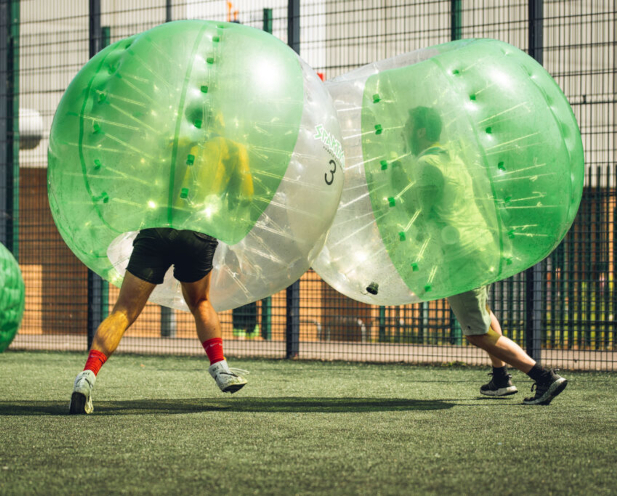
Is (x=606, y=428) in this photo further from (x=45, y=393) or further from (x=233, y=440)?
(x=45, y=393)

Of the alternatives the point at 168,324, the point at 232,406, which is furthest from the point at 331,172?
the point at 168,324

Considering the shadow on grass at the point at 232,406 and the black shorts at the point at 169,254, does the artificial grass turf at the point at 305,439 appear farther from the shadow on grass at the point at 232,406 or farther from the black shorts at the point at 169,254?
the black shorts at the point at 169,254

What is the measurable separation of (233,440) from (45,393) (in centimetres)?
223

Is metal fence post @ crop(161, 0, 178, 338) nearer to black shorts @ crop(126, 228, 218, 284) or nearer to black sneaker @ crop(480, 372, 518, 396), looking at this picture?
black sneaker @ crop(480, 372, 518, 396)

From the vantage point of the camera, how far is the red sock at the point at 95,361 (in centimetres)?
400

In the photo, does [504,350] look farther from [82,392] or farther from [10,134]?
[10,134]

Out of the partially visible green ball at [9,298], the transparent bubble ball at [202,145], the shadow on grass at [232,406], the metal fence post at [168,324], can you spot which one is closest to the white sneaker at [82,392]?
the shadow on grass at [232,406]

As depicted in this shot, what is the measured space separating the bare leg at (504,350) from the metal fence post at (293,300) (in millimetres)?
3573

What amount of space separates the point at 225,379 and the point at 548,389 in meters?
1.88

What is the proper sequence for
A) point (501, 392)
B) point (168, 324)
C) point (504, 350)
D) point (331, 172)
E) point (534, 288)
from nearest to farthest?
1. point (331, 172)
2. point (504, 350)
3. point (501, 392)
4. point (534, 288)
5. point (168, 324)

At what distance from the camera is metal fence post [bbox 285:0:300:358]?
8102 mm

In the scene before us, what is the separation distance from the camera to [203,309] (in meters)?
4.30

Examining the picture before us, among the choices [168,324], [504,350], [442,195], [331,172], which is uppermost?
[331,172]

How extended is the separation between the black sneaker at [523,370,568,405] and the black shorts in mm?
2057
